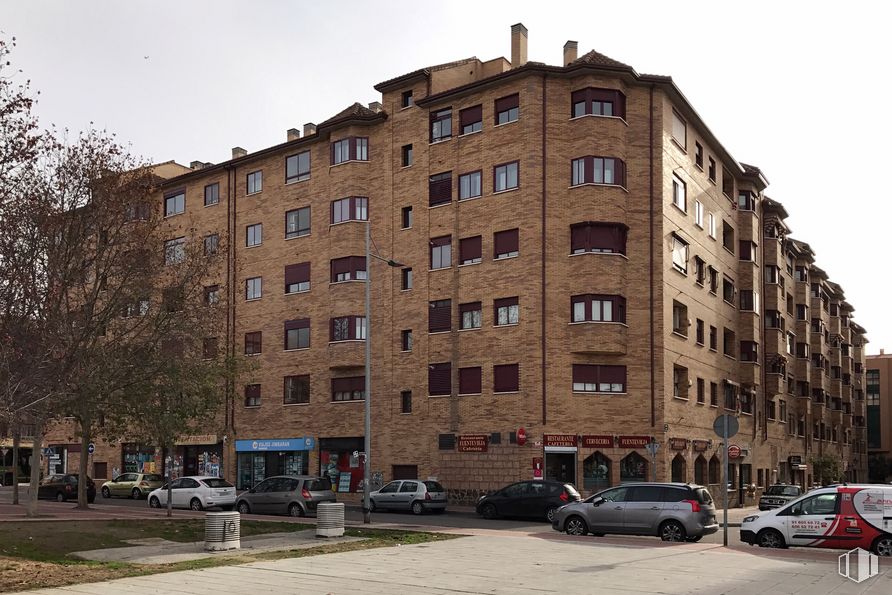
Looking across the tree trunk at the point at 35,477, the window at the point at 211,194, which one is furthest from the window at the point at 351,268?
the tree trunk at the point at 35,477

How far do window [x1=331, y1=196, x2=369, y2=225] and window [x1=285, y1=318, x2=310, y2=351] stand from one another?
18.1ft

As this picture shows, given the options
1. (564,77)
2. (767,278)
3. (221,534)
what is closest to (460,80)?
(564,77)

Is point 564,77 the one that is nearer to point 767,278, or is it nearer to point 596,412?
point 596,412

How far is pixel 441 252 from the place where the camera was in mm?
42500

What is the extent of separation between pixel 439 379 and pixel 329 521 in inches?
753

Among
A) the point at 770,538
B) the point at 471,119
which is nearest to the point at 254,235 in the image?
the point at 471,119

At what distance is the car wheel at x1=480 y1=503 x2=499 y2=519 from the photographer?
32.9m

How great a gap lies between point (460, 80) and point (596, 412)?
665 inches

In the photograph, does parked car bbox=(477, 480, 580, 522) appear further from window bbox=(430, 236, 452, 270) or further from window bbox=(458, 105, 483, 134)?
window bbox=(458, 105, 483, 134)

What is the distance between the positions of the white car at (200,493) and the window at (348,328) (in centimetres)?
1017

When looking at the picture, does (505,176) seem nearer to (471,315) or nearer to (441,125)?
(441,125)

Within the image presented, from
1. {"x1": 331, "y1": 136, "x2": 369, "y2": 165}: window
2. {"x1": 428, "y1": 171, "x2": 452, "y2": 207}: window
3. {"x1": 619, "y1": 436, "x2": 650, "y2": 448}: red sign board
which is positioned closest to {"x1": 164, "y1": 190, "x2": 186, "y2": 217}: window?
{"x1": 331, "y1": 136, "x2": 369, "y2": 165}: window

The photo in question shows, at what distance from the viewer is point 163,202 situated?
55.4 metres

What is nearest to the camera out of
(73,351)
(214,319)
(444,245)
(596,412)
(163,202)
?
(73,351)
